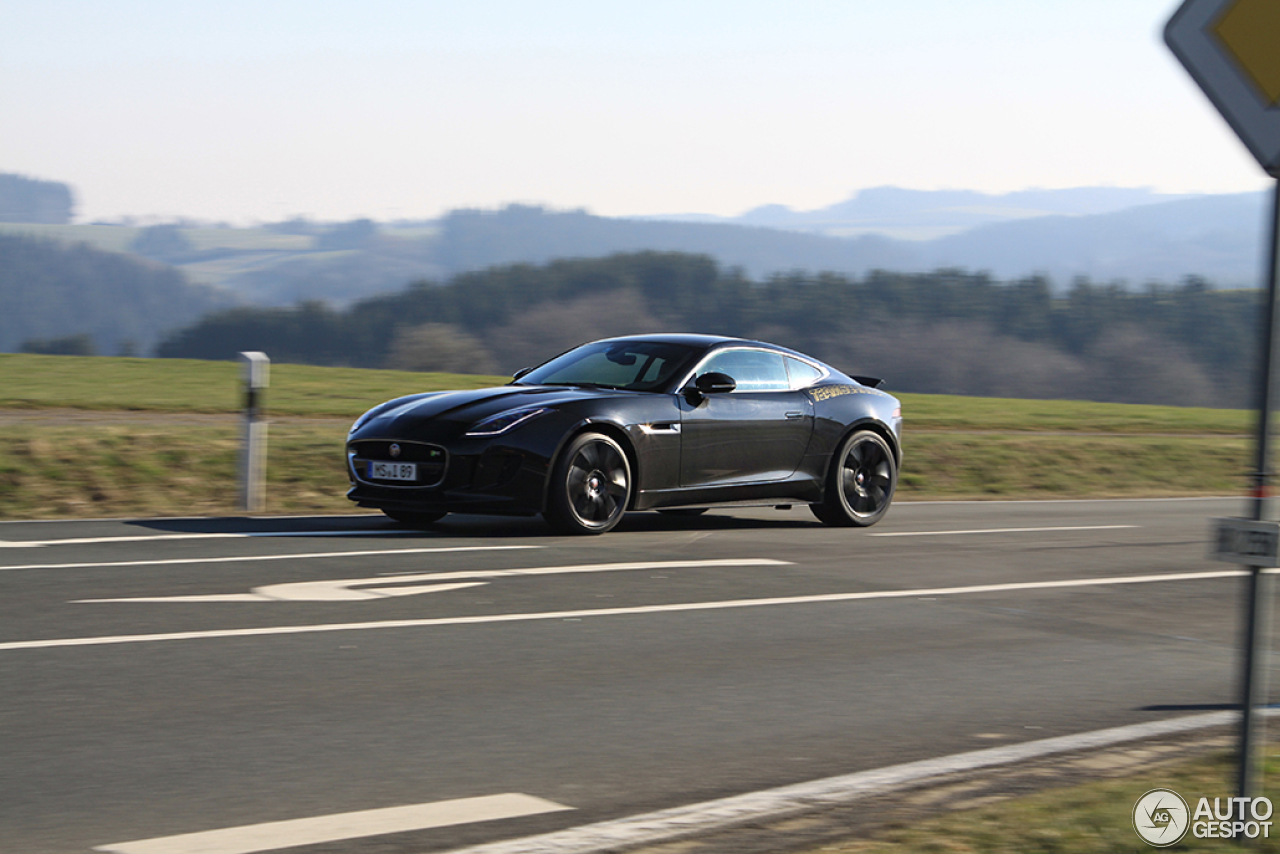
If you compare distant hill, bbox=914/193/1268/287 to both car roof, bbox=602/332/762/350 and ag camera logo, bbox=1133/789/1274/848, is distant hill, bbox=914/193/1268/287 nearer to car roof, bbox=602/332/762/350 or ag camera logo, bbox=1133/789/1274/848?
car roof, bbox=602/332/762/350

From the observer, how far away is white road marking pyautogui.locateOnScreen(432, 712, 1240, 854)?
404 cm

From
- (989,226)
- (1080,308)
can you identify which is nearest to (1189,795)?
(1080,308)

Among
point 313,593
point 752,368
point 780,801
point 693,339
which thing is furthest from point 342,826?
point 752,368

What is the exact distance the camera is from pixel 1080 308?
78.6 m

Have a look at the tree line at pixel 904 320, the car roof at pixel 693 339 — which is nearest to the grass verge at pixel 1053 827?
the car roof at pixel 693 339

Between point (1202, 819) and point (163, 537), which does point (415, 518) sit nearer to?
point (163, 537)

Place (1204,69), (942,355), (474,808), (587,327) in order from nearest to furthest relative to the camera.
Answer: (1204,69) < (474,808) < (587,327) < (942,355)

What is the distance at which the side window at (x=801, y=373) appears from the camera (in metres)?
12.6

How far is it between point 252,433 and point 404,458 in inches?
101

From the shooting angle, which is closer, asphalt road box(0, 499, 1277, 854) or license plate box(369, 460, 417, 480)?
asphalt road box(0, 499, 1277, 854)

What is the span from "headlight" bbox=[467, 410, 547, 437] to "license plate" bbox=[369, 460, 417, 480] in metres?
0.53

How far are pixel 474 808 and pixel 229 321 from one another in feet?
153

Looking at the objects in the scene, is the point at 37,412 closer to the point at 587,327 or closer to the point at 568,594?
the point at 568,594

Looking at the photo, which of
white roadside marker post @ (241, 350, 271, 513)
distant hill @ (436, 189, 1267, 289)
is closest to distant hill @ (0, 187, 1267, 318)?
distant hill @ (436, 189, 1267, 289)
